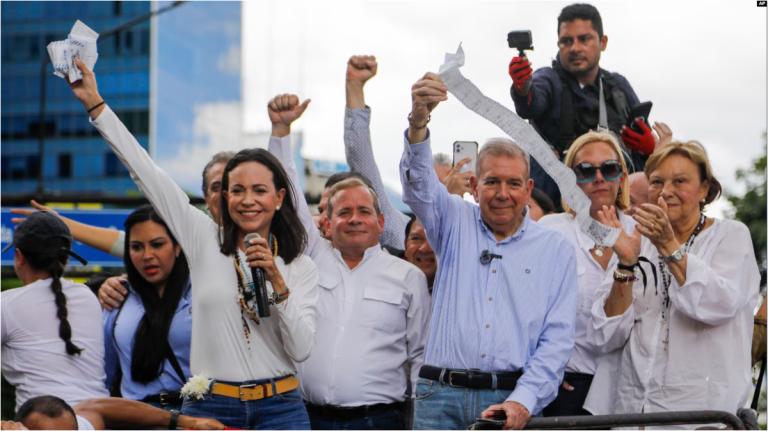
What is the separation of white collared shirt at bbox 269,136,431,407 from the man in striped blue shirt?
378 millimetres

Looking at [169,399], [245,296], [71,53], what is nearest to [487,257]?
[245,296]

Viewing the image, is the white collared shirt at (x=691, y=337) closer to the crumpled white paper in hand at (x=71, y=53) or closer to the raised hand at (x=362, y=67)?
the raised hand at (x=362, y=67)

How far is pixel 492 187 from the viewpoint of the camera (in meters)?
4.37

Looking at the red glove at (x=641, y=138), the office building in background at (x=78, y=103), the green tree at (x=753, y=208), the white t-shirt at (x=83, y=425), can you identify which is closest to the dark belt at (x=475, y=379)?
the white t-shirt at (x=83, y=425)

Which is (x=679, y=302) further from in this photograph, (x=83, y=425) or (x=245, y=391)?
(x=83, y=425)

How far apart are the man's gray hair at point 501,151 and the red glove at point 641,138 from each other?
1545mm

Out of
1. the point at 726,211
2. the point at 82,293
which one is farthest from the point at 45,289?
the point at 726,211

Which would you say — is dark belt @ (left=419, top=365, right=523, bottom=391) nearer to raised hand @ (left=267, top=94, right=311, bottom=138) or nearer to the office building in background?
raised hand @ (left=267, top=94, right=311, bottom=138)

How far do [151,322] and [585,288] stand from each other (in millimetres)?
2160

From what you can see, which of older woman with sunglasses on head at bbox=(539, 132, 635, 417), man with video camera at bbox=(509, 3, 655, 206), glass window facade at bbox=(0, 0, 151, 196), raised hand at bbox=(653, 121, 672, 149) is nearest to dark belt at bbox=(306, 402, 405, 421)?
older woman with sunglasses on head at bbox=(539, 132, 635, 417)

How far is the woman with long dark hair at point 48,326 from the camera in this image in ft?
14.6

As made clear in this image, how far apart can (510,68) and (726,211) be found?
25936 millimetres

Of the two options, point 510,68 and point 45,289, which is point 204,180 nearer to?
point 45,289

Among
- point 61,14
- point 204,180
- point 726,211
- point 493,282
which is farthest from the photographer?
point 61,14
